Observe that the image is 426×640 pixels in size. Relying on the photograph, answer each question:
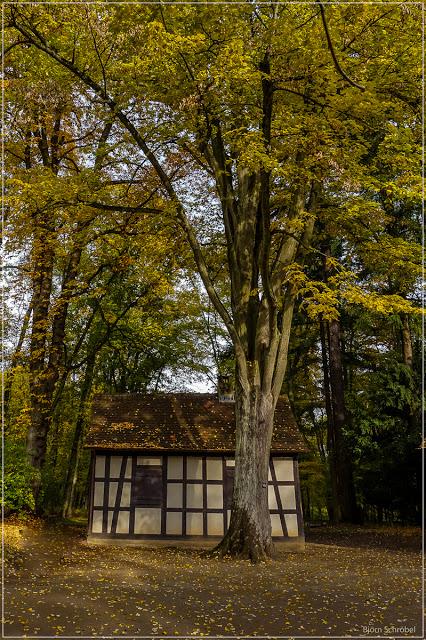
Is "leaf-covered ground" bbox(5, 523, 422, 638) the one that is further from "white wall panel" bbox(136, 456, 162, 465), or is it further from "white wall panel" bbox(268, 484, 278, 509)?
"white wall panel" bbox(136, 456, 162, 465)

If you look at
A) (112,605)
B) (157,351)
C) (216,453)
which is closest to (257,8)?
(112,605)

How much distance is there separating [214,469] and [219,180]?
26.3ft

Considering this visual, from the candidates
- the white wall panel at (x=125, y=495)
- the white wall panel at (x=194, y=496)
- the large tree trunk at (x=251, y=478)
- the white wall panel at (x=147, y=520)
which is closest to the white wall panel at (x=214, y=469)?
the white wall panel at (x=194, y=496)

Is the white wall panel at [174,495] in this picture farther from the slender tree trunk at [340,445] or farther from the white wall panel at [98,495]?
the slender tree trunk at [340,445]

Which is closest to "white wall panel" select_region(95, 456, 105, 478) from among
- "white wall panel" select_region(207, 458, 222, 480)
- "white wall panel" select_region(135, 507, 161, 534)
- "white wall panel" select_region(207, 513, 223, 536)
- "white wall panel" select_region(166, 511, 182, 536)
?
"white wall panel" select_region(135, 507, 161, 534)

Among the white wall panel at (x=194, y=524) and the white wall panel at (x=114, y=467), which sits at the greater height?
the white wall panel at (x=114, y=467)

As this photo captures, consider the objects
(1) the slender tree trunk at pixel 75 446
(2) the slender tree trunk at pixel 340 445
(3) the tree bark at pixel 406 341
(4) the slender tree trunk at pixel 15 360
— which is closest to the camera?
(4) the slender tree trunk at pixel 15 360

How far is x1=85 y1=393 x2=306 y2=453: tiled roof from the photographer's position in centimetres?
1477

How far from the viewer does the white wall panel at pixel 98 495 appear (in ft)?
48.1

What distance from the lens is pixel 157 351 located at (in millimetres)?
26328

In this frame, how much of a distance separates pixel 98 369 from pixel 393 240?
1843 cm

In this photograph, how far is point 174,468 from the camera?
49.2 ft

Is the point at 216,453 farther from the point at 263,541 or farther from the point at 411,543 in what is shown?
the point at 411,543

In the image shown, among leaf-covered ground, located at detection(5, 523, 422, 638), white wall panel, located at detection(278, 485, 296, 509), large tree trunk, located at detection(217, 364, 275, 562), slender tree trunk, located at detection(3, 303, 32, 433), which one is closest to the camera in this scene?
leaf-covered ground, located at detection(5, 523, 422, 638)
